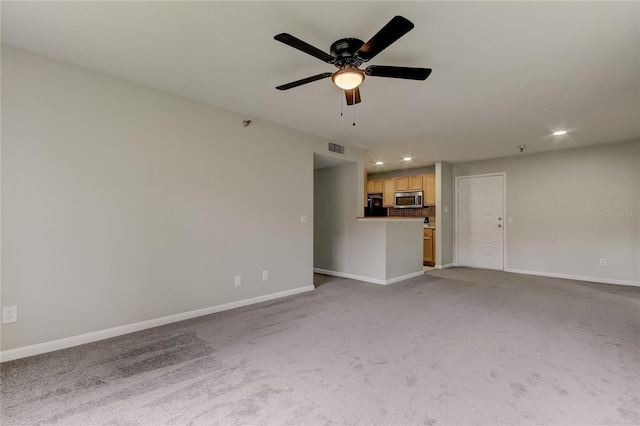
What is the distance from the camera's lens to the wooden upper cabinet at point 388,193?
7.83 m

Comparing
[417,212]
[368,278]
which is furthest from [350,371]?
[417,212]

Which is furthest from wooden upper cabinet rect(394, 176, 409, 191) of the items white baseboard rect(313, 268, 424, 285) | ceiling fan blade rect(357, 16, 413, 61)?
ceiling fan blade rect(357, 16, 413, 61)

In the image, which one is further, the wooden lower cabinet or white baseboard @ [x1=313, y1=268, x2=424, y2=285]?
the wooden lower cabinet

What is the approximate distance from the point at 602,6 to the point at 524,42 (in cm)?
44

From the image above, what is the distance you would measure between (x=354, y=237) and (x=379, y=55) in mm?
3428

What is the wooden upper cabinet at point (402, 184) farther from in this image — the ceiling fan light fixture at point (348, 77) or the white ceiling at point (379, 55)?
the ceiling fan light fixture at point (348, 77)

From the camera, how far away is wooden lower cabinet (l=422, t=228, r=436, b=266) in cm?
679

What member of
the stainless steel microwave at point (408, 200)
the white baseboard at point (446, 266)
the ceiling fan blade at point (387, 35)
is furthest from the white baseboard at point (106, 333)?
the stainless steel microwave at point (408, 200)

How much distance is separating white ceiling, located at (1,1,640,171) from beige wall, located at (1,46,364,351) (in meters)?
0.26

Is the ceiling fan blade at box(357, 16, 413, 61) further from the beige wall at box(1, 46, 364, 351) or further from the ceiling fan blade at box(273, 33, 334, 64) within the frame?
the beige wall at box(1, 46, 364, 351)

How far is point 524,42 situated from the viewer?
2.24m

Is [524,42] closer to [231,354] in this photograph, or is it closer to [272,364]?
[272,364]

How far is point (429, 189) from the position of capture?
7.12 m

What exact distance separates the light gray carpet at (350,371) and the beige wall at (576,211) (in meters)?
1.97
